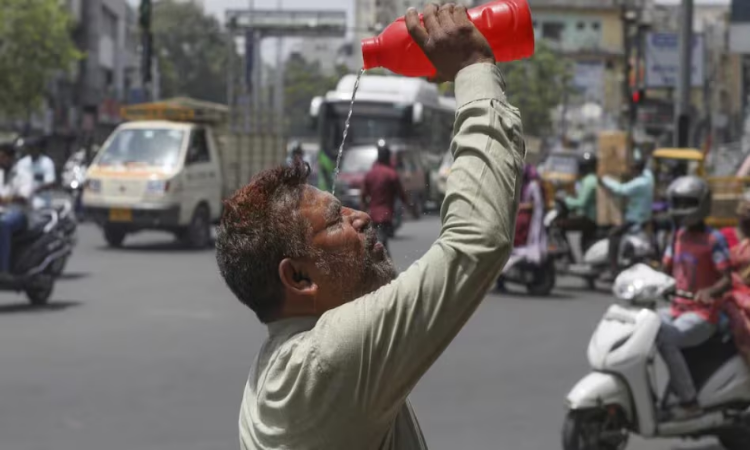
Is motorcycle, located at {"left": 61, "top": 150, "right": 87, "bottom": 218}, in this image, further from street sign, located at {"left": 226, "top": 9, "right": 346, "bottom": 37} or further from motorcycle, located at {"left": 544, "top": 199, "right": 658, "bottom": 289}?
motorcycle, located at {"left": 544, "top": 199, "right": 658, "bottom": 289}

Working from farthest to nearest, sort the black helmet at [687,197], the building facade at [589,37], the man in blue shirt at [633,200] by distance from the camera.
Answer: the building facade at [589,37] → the man in blue shirt at [633,200] → the black helmet at [687,197]

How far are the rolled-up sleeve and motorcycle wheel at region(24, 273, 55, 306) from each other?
1156 cm

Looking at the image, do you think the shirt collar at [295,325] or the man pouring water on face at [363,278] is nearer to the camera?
the man pouring water on face at [363,278]

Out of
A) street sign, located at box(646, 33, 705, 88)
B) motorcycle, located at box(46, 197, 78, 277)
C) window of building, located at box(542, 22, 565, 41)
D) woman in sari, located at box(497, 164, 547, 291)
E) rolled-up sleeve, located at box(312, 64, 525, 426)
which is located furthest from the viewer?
window of building, located at box(542, 22, 565, 41)

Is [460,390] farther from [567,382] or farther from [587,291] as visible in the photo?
[587,291]

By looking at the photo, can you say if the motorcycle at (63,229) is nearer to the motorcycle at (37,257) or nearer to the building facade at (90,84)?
the motorcycle at (37,257)

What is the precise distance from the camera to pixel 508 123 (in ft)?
6.36

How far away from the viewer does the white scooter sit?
670 cm

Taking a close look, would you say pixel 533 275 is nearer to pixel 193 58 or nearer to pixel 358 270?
pixel 358 270

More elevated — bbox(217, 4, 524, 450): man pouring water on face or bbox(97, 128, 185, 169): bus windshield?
bbox(217, 4, 524, 450): man pouring water on face

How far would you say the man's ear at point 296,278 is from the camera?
81.9 inches

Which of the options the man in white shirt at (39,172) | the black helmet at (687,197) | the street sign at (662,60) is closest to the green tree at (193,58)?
the street sign at (662,60)

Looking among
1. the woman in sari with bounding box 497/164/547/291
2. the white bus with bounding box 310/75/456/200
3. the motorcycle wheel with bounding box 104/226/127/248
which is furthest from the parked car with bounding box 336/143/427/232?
the woman in sari with bounding box 497/164/547/291

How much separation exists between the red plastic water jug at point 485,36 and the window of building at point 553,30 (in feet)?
317
